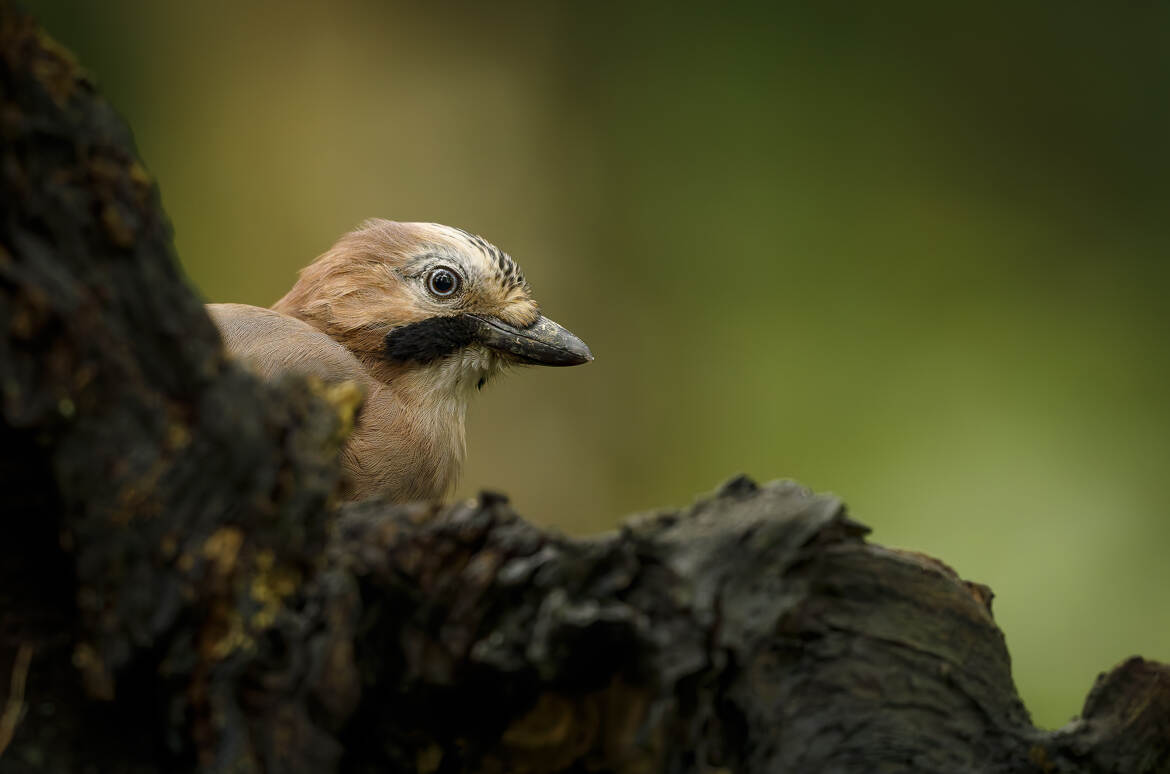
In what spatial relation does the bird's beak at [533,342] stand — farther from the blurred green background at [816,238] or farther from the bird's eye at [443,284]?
the blurred green background at [816,238]

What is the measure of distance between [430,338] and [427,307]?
0.08 m

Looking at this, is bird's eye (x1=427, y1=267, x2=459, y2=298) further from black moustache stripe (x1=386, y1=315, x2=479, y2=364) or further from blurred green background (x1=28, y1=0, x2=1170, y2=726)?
blurred green background (x1=28, y1=0, x2=1170, y2=726)

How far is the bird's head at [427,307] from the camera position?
2953 millimetres

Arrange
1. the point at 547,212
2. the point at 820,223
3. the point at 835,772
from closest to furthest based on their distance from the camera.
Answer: the point at 835,772 → the point at 820,223 → the point at 547,212

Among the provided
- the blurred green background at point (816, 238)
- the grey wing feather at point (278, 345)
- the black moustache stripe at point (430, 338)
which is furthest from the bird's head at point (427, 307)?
the blurred green background at point (816, 238)

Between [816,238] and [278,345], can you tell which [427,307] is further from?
[816,238]

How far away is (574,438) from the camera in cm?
558

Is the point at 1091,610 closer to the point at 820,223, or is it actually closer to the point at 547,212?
the point at 820,223

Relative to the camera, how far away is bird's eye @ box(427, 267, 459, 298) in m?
3.03

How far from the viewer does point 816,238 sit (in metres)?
5.28

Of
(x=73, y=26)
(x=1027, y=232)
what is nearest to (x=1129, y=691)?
(x=1027, y=232)

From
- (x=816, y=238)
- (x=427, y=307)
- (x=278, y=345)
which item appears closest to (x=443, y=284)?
(x=427, y=307)

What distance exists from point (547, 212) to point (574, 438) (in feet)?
3.69

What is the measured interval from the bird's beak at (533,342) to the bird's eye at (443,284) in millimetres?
87
